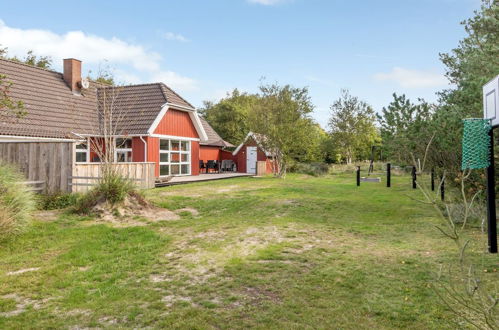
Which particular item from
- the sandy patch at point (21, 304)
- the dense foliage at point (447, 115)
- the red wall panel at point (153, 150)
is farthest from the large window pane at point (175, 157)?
the sandy patch at point (21, 304)

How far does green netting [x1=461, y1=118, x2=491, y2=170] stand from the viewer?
19.5ft

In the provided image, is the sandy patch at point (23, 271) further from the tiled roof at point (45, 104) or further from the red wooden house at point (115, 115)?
the red wooden house at point (115, 115)

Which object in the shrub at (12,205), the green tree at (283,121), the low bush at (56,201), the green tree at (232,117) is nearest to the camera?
the shrub at (12,205)

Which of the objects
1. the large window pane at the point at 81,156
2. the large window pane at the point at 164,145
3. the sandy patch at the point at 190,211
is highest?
the large window pane at the point at 164,145

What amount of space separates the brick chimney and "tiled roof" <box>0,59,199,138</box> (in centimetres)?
30

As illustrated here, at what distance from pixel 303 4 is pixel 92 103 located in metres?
13.5

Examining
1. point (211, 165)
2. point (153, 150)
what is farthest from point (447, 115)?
point (211, 165)

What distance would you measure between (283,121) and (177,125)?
7035 mm

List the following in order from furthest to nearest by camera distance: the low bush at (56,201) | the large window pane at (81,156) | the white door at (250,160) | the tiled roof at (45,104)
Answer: the white door at (250,160) → the large window pane at (81,156) → the tiled roof at (45,104) → the low bush at (56,201)

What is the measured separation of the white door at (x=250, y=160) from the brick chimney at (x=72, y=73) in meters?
14.4

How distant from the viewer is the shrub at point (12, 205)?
22.8ft

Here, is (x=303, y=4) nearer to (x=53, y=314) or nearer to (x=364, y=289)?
(x=364, y=289)

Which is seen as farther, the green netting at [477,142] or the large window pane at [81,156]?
the large window pane at [81,156]

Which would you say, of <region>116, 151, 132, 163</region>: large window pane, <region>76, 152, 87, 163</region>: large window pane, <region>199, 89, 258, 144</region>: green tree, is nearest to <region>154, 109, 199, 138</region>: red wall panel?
<region>116, 151, 132, 163</region>: large window pane
